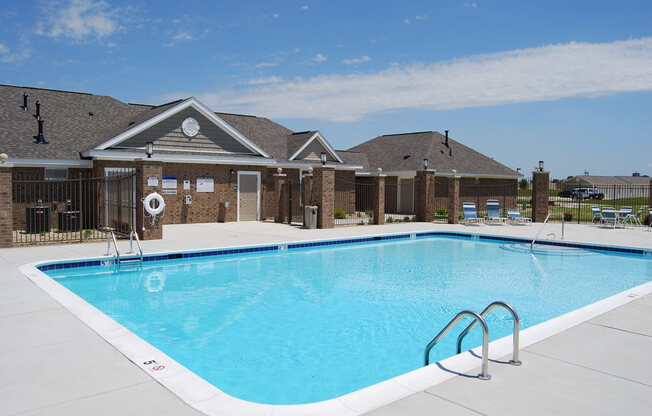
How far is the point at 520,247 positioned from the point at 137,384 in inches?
554

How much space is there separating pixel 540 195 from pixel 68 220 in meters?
20.0

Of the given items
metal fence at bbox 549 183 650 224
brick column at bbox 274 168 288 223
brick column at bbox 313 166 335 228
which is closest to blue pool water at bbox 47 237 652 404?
brick column at bbox 313 166 335 228

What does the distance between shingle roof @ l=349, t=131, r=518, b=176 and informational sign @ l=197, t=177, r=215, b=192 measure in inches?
421

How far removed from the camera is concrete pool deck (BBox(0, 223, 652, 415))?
3873mm

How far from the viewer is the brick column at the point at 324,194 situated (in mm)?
18719

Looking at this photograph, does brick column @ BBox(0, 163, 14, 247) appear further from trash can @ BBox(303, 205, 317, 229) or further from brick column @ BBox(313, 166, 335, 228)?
brick column @ BBox(313, 166, 335, 228)

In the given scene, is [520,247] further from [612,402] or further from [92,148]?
[92,148]

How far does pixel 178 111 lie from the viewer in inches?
747

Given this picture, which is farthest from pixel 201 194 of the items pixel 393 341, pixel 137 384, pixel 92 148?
pixel 137 384

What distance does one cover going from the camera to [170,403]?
12.9 ft

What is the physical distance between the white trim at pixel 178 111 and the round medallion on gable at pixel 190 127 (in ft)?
1.55

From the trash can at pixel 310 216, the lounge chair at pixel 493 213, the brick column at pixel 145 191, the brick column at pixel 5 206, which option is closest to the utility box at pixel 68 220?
the brick column at pixel 145 191

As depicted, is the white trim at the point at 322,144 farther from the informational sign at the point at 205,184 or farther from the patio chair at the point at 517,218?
the patio chair at the point at 517,218

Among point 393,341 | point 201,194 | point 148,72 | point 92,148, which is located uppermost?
point 148,72
